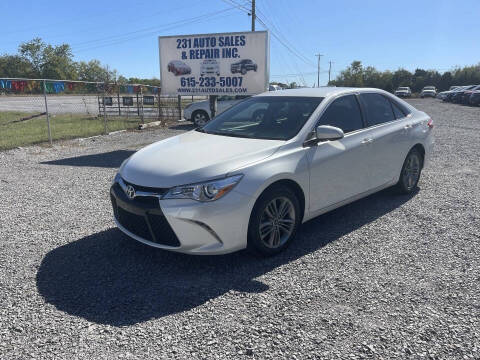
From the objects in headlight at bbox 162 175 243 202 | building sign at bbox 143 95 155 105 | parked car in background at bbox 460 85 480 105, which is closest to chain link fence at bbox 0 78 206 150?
building sign at bbox 143 95 155 105

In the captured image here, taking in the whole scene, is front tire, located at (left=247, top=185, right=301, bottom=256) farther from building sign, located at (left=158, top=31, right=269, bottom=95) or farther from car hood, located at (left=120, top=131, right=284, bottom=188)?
building sign, located at (left=158, top=31, right=269, bottom=95)

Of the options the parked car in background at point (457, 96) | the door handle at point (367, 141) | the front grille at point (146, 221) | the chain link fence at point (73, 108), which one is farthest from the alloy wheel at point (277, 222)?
the parked car in background at point (457, 96)

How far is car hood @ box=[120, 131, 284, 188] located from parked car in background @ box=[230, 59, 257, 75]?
7490 mm

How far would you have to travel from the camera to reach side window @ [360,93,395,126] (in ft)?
16.7

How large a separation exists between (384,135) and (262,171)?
2266 millimetres

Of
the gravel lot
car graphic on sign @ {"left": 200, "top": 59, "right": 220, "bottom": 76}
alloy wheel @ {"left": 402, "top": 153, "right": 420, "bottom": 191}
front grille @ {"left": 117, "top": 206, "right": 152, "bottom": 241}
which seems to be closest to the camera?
the gravel lot

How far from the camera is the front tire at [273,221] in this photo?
3605 mm

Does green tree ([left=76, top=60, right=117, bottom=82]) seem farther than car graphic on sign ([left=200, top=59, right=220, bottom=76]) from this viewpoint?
Yes

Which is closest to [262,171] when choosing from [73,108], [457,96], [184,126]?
[184,126]

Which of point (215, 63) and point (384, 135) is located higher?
point (215, 63)

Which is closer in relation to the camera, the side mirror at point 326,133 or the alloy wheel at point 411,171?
the side mirror at point 326,133

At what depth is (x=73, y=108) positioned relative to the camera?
77.3 ft

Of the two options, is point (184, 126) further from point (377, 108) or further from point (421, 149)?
point (377, 108)

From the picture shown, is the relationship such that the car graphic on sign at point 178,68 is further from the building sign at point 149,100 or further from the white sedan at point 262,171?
the white sedan at point 262,171
